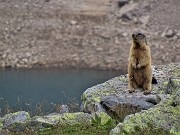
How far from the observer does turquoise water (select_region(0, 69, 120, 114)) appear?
99.8ft

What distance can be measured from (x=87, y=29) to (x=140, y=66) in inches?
1696

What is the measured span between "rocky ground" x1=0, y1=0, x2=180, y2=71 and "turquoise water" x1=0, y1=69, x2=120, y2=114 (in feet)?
16.8

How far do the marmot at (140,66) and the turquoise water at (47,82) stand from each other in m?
15.1

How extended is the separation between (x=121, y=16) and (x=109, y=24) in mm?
1408

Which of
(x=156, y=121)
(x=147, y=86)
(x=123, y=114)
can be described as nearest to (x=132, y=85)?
(x=147, y=86)

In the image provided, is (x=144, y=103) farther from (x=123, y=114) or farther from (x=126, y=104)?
(x=123, y=114)

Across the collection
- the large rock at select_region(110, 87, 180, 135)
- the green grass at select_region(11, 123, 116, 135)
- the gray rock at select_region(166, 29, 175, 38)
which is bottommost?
the gray rock at select_region(166, 29, 175, 38)

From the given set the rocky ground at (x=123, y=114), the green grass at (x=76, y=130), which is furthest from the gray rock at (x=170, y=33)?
the green grass at (x=76, y=130)

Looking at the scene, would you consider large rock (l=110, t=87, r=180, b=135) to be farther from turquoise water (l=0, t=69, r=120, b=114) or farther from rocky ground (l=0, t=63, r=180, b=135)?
turquoise water (l=0, t=69, r=120, b=114)

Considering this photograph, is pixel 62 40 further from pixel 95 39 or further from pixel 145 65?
pixel 145 65

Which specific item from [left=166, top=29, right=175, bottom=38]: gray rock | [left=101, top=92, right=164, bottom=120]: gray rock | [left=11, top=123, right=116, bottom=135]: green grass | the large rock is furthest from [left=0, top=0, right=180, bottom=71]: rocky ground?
[left=11, top=123, right=116, bottom=135]: green grass

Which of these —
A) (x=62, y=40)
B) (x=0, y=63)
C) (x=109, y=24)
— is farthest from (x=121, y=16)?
(x=0, y=63)

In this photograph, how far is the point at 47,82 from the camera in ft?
127

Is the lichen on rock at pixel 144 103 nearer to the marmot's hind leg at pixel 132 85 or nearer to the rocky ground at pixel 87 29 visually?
the marmot's hind leg at pixel 132 85
